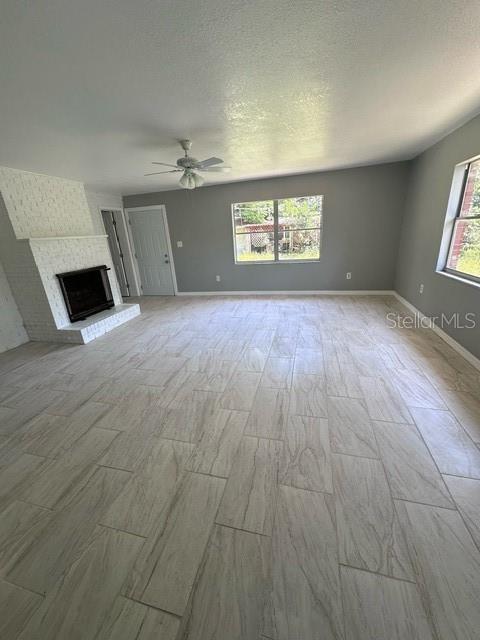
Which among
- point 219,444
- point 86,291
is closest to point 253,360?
point 219,444

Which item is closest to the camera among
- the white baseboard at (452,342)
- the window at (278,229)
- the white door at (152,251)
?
the white baseboard at (452,342)

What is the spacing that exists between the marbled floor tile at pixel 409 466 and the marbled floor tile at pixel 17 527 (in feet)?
6.53

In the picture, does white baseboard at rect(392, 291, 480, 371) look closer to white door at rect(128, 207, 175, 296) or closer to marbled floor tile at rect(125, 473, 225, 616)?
marbled floor tile at rect(125, 473, 225, 616)

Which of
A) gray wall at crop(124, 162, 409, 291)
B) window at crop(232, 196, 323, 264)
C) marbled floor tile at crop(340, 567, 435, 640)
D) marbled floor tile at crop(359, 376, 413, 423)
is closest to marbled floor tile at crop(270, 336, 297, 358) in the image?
marbled floor tile at crop(359, 376, 413, 423)

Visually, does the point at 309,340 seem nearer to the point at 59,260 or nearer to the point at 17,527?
the point at 17,527

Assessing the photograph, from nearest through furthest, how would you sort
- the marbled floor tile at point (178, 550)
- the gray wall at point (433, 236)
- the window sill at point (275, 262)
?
the marbled floor tile at point (178, 550)
the gray wall at point (433, 236)
the window sill at point (275, 262)

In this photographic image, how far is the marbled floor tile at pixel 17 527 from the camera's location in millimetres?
1269

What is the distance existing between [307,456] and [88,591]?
4.25 feet

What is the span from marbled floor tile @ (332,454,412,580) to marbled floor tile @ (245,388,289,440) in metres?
0.48

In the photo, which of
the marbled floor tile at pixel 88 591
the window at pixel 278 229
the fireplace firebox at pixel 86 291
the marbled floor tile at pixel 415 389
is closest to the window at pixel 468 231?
the marbled floor tile at pixel 415 389

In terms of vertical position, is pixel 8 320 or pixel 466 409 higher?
pixel 8 320

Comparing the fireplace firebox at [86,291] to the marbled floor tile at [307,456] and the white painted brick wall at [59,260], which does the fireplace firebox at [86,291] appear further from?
the marbled floor tile at [307,456]

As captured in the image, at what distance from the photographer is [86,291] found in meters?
4.43

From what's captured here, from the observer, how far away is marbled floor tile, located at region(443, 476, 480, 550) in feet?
4.17
